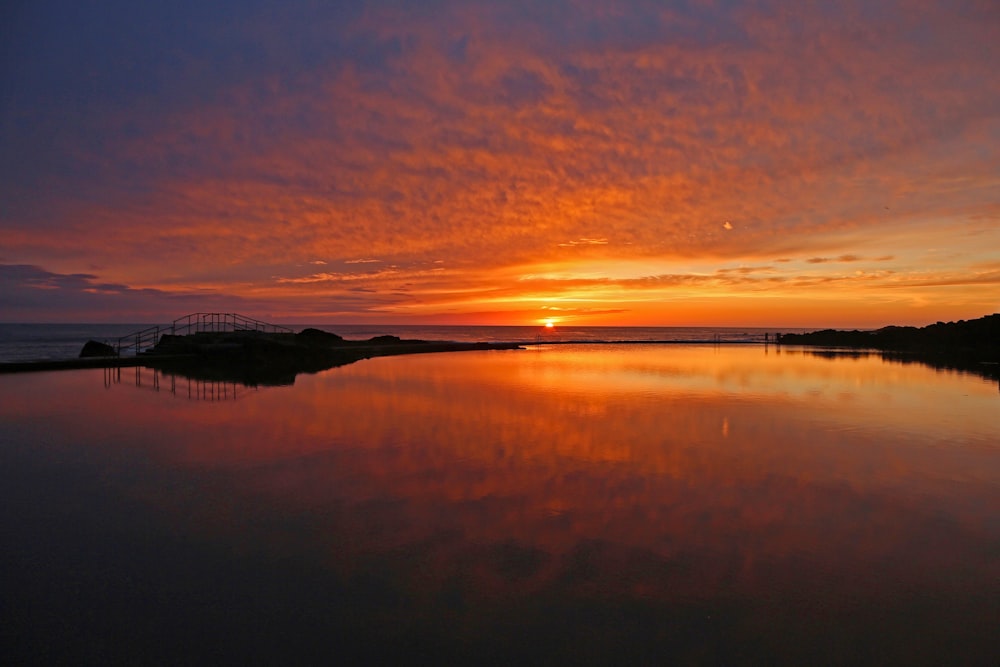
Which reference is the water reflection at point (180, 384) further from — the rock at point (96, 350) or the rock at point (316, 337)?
the rock at point (316, 337)

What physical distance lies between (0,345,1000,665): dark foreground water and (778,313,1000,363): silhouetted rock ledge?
121 ft

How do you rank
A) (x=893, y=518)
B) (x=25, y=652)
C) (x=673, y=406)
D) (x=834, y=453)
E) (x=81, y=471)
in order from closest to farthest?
(x=25, y=652) → (x=893, y=518) → (x=81, y=471) → (x=834, y=453) → (x=673, y=406)

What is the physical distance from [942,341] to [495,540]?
57573mm

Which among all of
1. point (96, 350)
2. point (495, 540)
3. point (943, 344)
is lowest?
point (495, 540)

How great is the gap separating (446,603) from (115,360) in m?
28.0

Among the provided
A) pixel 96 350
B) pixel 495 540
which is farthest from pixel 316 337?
pixel 495 540

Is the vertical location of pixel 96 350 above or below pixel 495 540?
above

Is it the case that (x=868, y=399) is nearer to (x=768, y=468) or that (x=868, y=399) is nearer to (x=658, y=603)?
(x=768, y=468)

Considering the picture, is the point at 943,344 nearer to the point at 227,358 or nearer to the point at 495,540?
the point at 227,358

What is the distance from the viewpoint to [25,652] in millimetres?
4379

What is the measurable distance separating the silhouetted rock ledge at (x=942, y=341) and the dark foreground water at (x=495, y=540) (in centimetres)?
3694

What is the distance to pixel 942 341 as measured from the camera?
160 feet

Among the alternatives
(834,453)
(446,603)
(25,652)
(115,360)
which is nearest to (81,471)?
(25,652)

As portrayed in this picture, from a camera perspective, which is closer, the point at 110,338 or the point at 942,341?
the point at 942,341
